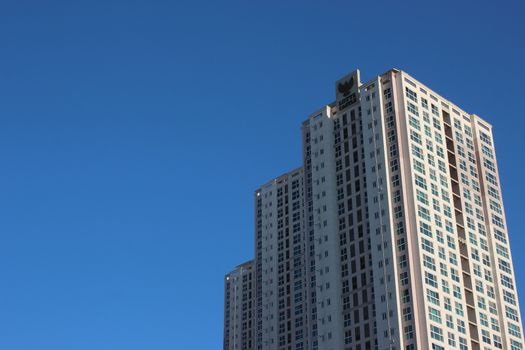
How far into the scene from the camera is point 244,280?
632 feet

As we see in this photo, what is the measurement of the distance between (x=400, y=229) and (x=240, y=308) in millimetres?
68124

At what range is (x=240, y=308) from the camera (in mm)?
189750

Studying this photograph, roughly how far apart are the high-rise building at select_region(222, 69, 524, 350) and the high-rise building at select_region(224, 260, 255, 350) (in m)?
21.6

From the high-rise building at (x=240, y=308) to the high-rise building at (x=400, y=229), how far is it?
21.6m

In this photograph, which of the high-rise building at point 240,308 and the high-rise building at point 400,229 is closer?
the high-rise building at point 400,229

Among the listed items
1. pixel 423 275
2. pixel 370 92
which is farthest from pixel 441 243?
pixel 370 92

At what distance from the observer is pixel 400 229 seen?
132 m

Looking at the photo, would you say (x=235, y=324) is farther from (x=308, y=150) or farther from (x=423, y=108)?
(x=423, y=108)

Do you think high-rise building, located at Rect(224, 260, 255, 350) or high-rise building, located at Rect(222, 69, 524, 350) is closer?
high-rise building, located at Rect(222, 69, 524, 350)

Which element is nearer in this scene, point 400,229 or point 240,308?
point 400,229

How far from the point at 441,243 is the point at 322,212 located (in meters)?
22.6

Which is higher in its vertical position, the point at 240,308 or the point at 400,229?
the point at 240,308

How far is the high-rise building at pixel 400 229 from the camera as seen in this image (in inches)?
5027

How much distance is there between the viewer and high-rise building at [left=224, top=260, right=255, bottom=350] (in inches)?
7264
